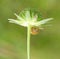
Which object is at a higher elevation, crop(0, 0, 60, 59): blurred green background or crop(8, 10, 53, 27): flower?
crop(0, 0, 60, 59): blurred green background

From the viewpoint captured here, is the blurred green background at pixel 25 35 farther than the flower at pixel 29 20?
Yes

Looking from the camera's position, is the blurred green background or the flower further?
the blurred green background

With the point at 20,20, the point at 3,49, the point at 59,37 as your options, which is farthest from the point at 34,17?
the point at 59,37

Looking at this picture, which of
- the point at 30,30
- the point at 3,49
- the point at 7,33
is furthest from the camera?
the point at 7,33

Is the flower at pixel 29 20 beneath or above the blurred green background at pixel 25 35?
beneath

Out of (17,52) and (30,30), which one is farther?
(17,52)

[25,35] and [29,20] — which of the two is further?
[25,35]

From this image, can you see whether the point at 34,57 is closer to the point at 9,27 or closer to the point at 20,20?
the point at 9,27

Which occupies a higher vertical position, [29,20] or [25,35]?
[25,35]
